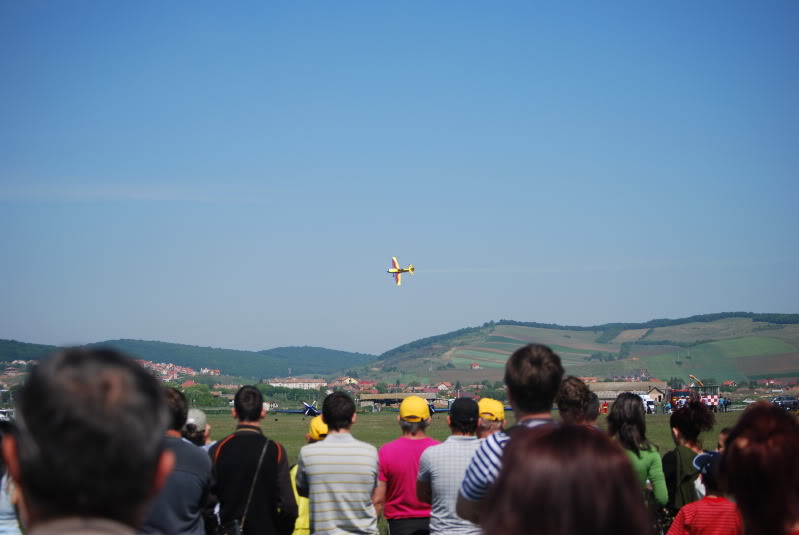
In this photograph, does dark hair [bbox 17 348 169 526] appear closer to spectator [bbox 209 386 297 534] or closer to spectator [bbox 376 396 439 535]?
spectator [bbox 209 386 297 534]

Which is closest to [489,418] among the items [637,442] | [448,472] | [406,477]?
[406,477]

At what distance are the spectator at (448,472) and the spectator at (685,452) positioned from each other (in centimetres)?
182

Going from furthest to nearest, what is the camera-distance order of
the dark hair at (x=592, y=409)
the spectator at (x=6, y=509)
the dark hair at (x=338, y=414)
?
the dark hair at (x=338, y=414), the dark hair at (x=592, y=409), the spectator at (x=6, y=509)

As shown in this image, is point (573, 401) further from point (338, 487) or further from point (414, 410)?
point (338, 487)

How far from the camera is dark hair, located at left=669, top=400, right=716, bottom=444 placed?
7.16 m

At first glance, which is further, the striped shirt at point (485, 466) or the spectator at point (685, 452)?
the spectator at point (685, 452)

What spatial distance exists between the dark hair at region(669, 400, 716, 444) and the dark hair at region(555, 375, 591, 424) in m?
1.12

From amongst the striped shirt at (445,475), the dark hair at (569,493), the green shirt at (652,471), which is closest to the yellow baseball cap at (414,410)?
the striped shirt at (445,475)

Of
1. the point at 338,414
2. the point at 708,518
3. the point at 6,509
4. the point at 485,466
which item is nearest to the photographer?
the point at 485,466

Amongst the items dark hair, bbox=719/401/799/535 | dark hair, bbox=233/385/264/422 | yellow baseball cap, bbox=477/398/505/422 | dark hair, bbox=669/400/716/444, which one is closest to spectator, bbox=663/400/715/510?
dark hair, bbox=669/400/716/444

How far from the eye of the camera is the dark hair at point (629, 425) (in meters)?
7.26

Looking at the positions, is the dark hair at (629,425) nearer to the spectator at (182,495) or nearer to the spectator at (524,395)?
the spectator at (524,395)

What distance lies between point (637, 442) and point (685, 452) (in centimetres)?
42

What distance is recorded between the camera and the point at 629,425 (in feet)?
23.9
